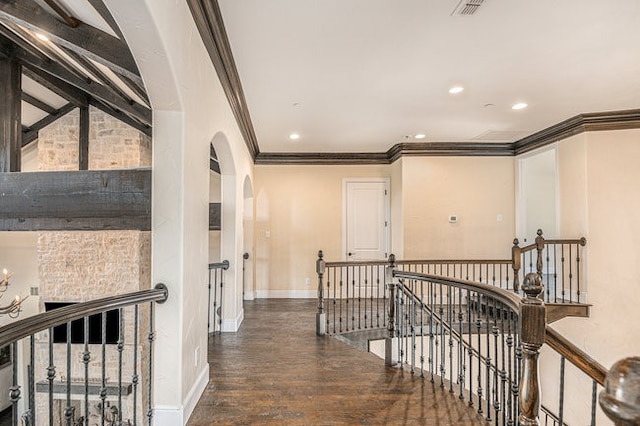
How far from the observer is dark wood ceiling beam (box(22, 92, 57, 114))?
15.8 ft

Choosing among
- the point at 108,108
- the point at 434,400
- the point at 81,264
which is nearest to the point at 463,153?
the point at 434,400

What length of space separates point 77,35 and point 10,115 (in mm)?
1897

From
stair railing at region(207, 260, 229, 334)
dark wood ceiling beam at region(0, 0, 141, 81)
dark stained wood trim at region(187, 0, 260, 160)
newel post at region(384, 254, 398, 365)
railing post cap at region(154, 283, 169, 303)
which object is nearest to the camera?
railing post cap at region(154, 283, 169, 303)

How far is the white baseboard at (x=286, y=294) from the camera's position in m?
6.75

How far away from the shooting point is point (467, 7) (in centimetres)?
240

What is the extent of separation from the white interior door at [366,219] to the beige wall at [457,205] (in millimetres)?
763

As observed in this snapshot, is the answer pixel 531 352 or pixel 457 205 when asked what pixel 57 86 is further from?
pixel 457 205

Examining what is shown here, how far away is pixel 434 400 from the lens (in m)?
2.67

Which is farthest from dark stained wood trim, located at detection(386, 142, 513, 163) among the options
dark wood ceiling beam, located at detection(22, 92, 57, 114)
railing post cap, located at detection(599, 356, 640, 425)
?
railing post cap, located at detection(599, 356, 640, 425)

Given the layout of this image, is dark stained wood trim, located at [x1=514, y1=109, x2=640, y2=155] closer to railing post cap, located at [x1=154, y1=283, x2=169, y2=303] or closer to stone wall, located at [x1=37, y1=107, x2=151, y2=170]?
railing post cap, located at [x1=154, y1=283, x2=169, y2=303]

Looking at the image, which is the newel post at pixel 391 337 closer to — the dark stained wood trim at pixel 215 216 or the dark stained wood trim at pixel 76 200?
the dark stained wood trim at pixel 76 200

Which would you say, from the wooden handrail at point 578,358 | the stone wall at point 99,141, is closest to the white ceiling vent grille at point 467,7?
the wooden handrail at point 578,358

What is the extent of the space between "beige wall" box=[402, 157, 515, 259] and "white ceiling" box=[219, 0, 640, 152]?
4.00 ft

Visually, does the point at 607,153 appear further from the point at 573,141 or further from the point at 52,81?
the point at 52,81
